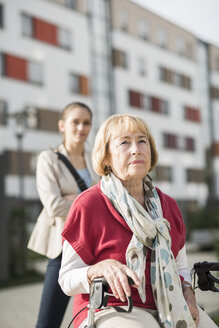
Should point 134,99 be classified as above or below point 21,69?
Result: below

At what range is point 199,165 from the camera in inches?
1565

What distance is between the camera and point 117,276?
193 centimetres

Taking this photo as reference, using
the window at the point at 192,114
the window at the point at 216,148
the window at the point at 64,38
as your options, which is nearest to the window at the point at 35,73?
the window at the point at 64,38

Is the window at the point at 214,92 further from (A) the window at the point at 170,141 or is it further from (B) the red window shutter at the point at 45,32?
(B) the red window shutter at the point at 45,32

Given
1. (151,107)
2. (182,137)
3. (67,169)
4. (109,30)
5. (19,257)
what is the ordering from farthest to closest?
(182,137), (151,107), (109,30), (19,257), (67,169)

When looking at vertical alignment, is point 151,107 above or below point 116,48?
below

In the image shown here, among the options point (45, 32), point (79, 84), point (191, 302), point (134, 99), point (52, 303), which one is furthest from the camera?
point (134, 99)

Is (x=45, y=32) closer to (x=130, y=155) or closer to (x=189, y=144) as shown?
(x=189, y=144)

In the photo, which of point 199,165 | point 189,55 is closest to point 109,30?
point 189,55

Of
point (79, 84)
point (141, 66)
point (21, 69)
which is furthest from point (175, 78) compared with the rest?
point (21, 69)

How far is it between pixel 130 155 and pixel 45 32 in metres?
27.5

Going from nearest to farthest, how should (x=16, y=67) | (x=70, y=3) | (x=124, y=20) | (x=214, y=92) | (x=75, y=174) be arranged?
(x=75, y=174) < (x=16, y=67) < (x=70, y=3) < (x=124, y=20) < (x=214, y=92)

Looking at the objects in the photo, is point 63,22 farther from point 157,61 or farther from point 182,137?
point 182,137

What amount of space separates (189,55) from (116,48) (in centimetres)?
934
